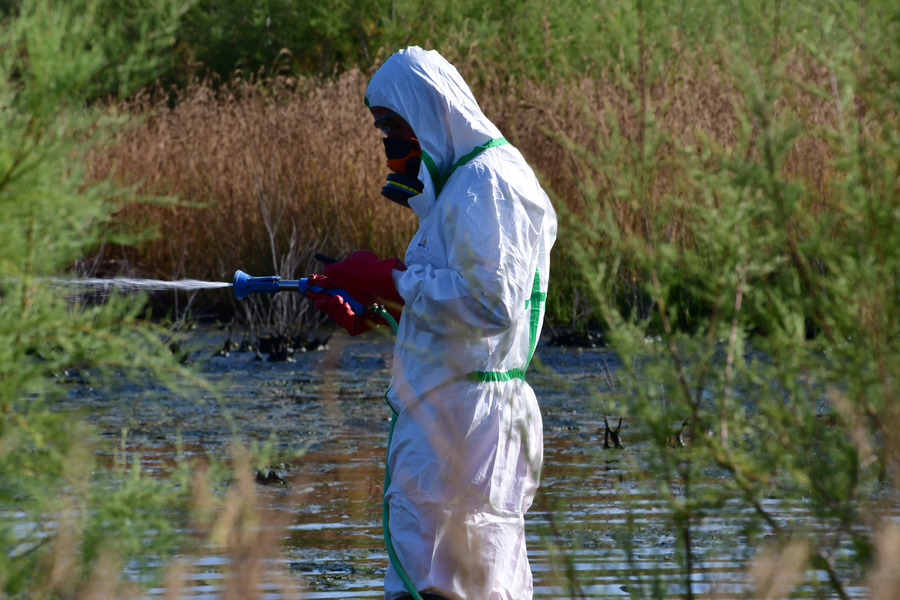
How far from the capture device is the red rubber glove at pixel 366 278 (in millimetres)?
3643

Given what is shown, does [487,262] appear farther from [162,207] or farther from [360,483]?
[162,207]

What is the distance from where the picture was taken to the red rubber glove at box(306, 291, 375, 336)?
3.63 metres

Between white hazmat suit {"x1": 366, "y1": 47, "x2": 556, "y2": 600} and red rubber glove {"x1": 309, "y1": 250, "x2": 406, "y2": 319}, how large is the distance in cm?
6

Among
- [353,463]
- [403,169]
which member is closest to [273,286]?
[403,169]

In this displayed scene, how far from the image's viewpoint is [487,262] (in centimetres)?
327

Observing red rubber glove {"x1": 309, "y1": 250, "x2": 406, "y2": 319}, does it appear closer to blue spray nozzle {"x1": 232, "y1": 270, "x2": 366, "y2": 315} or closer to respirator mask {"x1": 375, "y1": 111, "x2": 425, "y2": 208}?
blue spray nozzle {"x1": 232, "y1": 270, "x2": 366, "y2": 315}

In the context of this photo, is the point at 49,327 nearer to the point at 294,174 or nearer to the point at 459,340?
the point at 459,340

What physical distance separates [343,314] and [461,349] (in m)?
0.40

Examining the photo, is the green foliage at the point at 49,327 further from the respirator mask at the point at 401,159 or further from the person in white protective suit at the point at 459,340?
the respirator mask at the point at 401,159

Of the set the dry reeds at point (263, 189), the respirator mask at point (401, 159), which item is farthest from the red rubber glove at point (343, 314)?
the dry reeds at point (263, 189)

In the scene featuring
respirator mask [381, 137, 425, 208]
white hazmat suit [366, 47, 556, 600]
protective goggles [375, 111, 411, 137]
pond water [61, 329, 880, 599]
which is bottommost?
pond water [61, 329, 880, 599]

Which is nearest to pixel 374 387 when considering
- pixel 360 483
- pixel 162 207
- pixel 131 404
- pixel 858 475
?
pixel 131 404

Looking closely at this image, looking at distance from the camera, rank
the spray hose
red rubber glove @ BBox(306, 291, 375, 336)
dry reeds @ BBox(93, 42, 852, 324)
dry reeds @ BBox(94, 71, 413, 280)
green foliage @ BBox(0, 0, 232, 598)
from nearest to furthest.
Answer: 1. green foliage @ BBox(0, 0, 232, 598)
2. the spray hose
3. red rubber glove @ BBox(306, 291, 375, 336)
4. dry reeds @ BBox(93, 42, 852, 324)
5. dry reeds @ BBox(94, 71, 413, 280)

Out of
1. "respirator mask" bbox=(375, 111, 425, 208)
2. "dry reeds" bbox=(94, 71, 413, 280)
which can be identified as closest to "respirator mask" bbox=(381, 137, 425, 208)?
"respirator mask" bbox=(375, 111, 425, 208)
